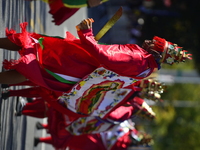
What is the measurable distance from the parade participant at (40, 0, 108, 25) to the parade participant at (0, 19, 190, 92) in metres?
0.91

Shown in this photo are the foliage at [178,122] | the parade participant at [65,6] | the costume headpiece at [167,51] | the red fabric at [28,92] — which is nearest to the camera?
the costume headpiece at [167,51]

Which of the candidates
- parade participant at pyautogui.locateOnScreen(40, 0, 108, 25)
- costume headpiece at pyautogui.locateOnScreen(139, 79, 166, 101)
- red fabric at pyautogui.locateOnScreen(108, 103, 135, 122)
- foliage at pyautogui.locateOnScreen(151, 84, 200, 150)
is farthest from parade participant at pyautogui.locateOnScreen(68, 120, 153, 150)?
foliage at pyautogui.locateOnScreen(151, 84, 200, 150)

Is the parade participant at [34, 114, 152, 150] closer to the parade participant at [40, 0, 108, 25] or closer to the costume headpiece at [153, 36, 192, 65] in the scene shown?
the parade participant at [40, 0, 108, 25]

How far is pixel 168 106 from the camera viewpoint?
20672 mm

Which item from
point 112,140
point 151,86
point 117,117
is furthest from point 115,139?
point 151,86

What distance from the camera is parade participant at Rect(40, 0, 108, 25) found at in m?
4.62

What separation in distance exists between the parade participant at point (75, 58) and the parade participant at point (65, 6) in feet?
2.99

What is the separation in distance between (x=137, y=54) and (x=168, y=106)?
1746 cm

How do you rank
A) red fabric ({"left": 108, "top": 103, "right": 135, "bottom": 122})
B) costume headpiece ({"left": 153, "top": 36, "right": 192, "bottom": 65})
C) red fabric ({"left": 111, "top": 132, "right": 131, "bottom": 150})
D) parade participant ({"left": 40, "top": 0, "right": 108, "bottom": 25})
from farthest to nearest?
red fabric ({"left": 111, "top": 132, "right": 131, "bottom": 150}) < red fabric ({"left": 108, "top": 103, "right": 135, "bottom": 122}) < parade participant ({"left": 40, "top": 0, "right": 108, "bottom": 25}) < costume headpiece ({"left": 153, "top": 36, "right": 192, "bottom": 65})

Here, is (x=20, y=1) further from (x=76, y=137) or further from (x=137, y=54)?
(x=137, y=54)

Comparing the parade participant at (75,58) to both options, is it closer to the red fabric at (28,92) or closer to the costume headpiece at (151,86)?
the red fabric at (28,92)

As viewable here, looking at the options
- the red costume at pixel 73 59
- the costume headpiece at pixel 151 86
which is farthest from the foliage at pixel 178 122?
the red costume at pixel 73 59

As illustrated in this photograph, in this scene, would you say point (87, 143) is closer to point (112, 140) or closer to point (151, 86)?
point (112, 140)

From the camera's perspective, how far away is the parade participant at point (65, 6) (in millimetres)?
4621
